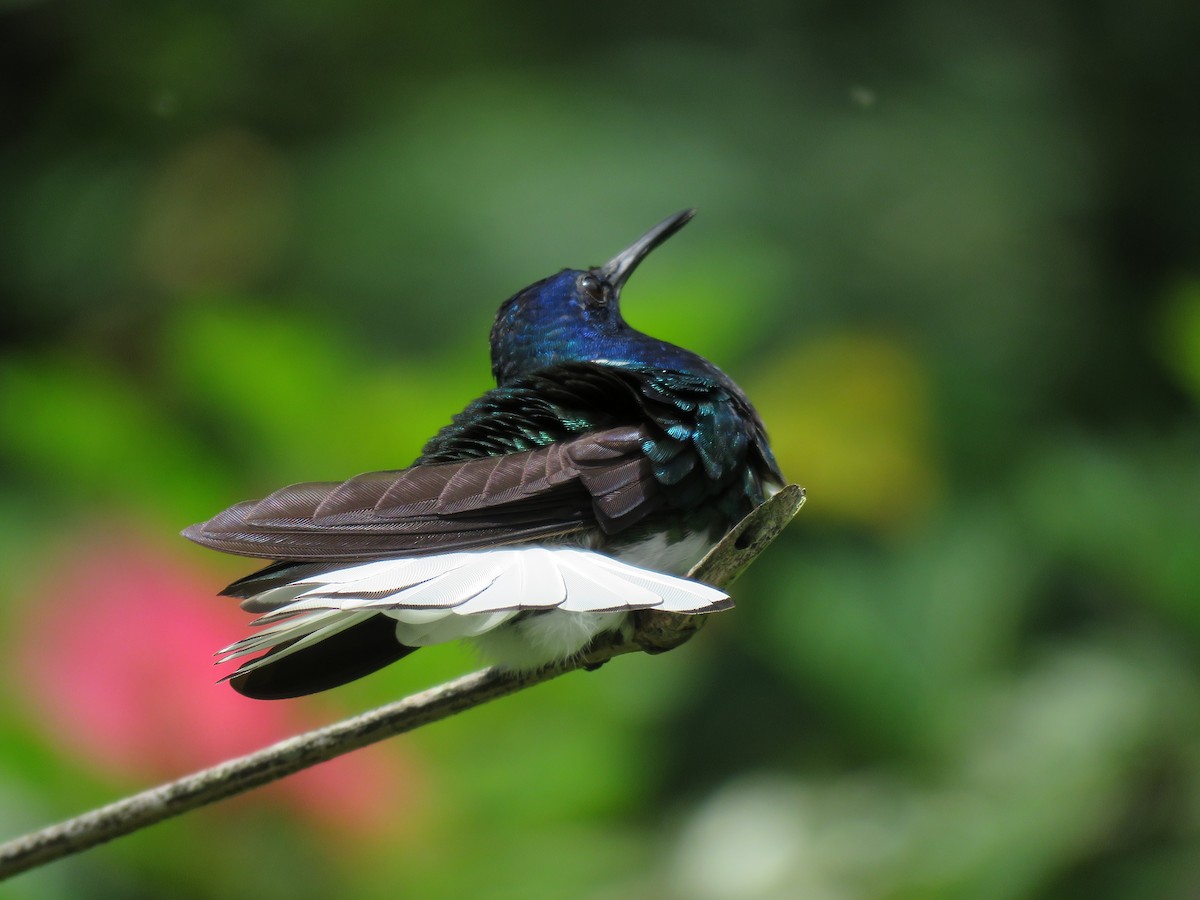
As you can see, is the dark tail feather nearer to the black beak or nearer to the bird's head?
the bird's head

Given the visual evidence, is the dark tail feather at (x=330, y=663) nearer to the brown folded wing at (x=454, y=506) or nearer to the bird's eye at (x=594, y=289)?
the brown folded wing at (x=454, y=506)

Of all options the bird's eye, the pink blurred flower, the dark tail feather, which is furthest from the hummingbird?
the pink blurred flower

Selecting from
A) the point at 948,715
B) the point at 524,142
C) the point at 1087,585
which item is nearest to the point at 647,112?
the point at 524,142

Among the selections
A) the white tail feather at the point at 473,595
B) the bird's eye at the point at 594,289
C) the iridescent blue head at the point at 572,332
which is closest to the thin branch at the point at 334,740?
the white tail feather at the point at 473,595

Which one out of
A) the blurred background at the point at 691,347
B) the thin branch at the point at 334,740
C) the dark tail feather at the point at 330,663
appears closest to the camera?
the thin branch at the point at 334,740

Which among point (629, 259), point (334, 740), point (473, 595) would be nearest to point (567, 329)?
point (629, 259)
